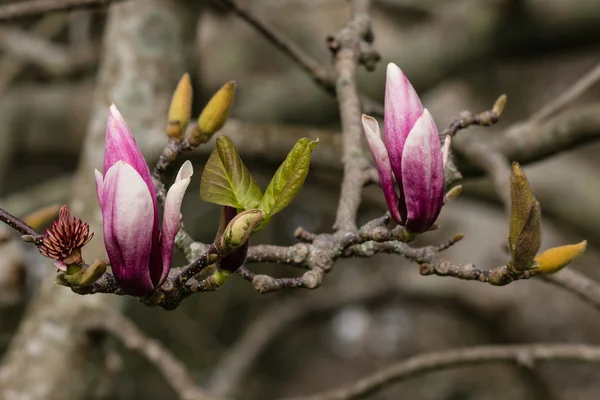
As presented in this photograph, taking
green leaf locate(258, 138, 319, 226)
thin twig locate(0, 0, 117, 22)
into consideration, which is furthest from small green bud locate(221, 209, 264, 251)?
thin twig locate(0, 0, 117, 22)

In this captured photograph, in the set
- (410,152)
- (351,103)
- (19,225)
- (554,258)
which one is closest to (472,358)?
(351,103)

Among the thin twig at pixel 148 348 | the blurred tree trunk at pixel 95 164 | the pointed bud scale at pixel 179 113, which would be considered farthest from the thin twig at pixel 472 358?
the pointed bud scale at pixel 179 113

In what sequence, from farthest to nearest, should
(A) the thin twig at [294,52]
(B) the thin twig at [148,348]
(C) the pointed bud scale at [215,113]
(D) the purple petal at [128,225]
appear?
(A) the thin twig at [294,52] < (B) the thin twig at [148,348] < (C) the pointed bud scale at [215,113] < (D) the purple petal at [128,225]

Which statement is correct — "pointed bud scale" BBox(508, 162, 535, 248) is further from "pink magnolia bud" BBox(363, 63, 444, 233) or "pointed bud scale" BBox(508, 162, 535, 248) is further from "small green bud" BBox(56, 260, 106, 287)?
"small green bud" BBox(56, 260, 106, 287)

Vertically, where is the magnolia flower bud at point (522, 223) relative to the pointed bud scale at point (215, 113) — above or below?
below

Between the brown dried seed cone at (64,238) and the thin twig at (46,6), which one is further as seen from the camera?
the thin twig at (46,6)

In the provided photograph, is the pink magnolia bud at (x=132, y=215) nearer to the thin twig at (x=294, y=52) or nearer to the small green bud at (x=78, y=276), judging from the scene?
the small green bud at (x=78, y=276)
